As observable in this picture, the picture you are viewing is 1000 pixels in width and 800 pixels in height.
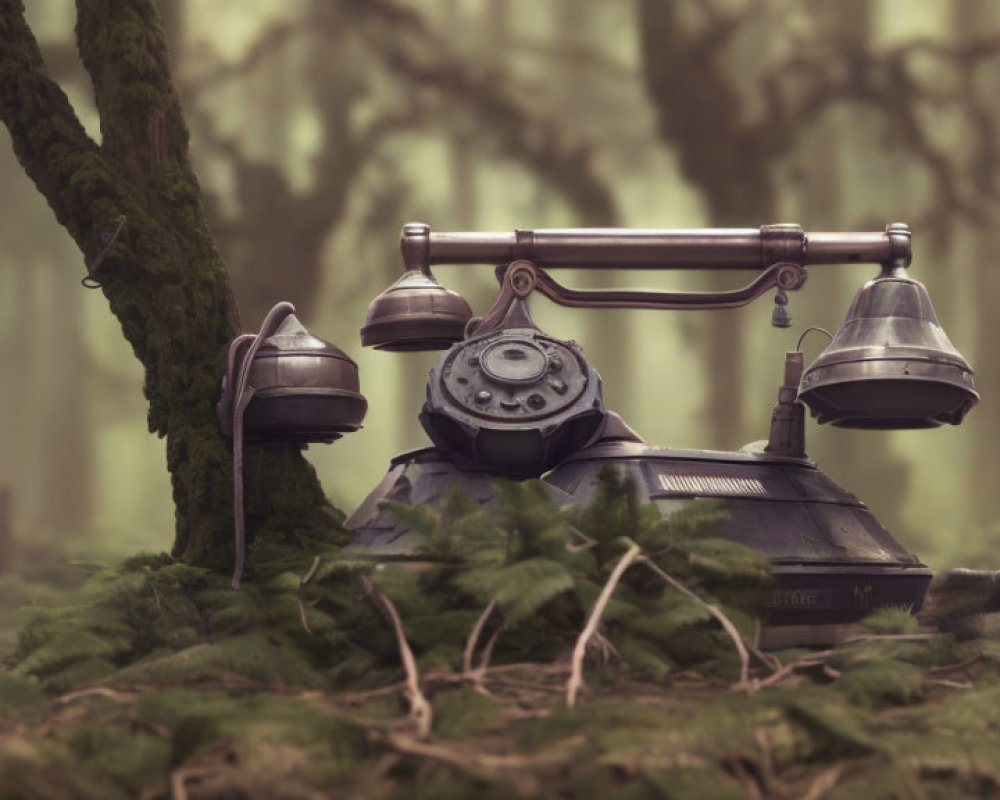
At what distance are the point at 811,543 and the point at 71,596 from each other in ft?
7.77

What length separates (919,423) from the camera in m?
4.58

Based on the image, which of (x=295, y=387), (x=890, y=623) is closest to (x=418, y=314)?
(x=295, y=387)

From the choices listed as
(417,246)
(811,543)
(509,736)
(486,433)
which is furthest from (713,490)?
(509,736)

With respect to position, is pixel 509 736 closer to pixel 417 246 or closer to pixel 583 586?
pixel 583 586

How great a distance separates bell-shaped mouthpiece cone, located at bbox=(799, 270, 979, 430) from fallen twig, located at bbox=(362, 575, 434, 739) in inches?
73.8

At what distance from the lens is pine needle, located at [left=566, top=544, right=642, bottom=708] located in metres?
2.59

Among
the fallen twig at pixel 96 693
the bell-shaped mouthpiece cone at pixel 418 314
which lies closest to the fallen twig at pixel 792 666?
the fallen twig at pixel 96 693

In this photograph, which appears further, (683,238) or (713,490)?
(683,238)

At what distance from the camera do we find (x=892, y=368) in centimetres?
431

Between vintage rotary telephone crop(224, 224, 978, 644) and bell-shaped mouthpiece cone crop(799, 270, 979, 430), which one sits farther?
bell-shaped mouthpiece cone crop(799, 270, 979, 430)

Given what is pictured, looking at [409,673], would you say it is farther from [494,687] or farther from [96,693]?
Result: [96,693]

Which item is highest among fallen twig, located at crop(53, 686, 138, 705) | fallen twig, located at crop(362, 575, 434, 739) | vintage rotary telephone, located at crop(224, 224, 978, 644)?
vintage rotary telephone, located at crop(224, 224, 978, 644)

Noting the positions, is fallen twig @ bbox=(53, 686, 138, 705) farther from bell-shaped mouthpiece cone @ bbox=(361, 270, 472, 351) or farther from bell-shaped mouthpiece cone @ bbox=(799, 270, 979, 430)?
bell-shaped mouthpiece cone @ bbox=(799, 270, 979, 430)

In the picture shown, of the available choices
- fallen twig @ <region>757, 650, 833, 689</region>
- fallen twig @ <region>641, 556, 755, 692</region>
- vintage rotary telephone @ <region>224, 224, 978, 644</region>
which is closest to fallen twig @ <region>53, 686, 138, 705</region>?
vintage rotary telephone @ <region>224, 224, 978, 644</region>
